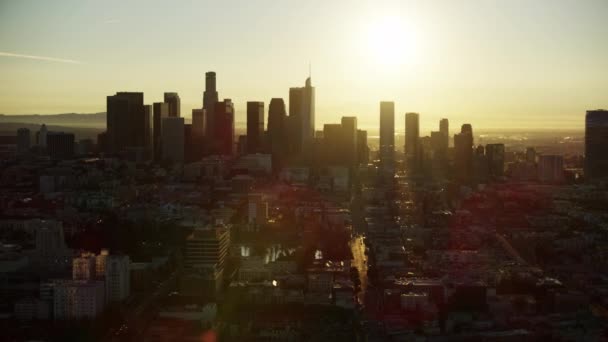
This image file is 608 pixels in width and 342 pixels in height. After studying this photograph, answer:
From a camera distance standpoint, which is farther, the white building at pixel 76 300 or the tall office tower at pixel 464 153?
the tall office tower at pixel 464 153

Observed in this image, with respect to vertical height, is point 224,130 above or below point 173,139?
above

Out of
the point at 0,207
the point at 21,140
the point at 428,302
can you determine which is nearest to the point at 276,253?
the point at 428,302

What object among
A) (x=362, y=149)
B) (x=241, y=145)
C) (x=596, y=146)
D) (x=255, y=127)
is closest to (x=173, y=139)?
(x=241, y=145)

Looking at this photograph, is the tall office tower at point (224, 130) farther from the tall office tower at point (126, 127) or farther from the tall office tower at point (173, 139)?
the tall office tower at point (126, 127)

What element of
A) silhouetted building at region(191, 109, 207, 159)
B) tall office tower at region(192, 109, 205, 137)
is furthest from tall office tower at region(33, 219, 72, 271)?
tall office tower at region(192, 109, 205, 137)

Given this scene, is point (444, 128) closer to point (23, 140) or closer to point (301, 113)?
point (301, 113)

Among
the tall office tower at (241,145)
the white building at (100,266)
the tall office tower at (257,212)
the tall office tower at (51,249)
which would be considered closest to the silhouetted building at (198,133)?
the tall office tower at (241,145)

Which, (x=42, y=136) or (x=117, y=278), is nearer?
(x=117, y=278)
